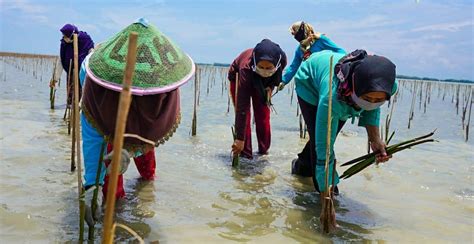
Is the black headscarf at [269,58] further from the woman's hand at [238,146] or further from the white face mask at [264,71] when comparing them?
the woman's hand at [238,146]

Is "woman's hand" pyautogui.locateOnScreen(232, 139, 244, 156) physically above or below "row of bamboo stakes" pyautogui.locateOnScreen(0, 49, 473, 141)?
above

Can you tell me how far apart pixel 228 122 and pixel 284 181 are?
416 centimetres

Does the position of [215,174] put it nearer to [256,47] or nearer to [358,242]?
[256,47]

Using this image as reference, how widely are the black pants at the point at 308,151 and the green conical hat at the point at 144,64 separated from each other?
5.08 feet

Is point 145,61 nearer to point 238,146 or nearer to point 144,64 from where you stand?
point 144,64

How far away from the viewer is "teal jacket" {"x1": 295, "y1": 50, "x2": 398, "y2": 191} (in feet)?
9.38

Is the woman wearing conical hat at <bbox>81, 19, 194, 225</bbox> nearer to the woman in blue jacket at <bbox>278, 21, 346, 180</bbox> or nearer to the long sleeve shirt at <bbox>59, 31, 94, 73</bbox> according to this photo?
the woman in blue jacket at <bbox>278, 21, 346, 180</bbox>

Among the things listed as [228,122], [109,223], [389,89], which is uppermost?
[389,89]

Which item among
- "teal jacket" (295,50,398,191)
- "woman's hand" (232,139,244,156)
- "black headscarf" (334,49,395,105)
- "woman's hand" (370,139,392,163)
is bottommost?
Result: "woman's hand" (232,139,244,156)

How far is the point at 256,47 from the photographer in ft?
14.0

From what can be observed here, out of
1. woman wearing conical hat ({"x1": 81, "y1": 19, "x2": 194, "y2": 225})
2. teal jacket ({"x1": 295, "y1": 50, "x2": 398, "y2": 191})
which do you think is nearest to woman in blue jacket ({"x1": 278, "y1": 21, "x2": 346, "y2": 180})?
teal jacket ({"x1": 295, "y1": 50, "x2": 398, "y2": 191})

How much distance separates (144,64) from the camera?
2.00 meters

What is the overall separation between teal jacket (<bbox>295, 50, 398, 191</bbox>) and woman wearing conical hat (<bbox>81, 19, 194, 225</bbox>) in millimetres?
1076

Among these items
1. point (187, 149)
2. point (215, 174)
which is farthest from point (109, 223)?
point (187, 149)
